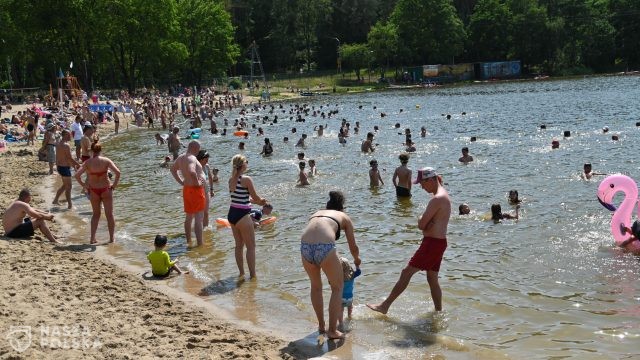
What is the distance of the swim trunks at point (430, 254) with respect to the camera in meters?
7.75

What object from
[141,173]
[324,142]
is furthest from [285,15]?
[141,173]

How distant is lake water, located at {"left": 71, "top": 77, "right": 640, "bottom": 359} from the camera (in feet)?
25.0

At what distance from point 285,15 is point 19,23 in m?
50.2

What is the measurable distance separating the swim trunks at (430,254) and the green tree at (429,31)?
92.3 meters

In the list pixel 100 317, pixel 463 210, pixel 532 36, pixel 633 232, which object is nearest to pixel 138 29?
pixel 463 210

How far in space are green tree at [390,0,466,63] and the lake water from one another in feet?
244

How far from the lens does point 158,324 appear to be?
774 cm

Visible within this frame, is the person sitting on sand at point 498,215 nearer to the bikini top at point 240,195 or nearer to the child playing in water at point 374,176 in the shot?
the child playing in water at point 374,176

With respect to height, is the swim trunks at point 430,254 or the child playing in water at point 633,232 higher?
the swim trunks at point 430,254

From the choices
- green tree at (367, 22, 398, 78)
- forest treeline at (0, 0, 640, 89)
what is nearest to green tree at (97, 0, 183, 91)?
forest treeline at (0, 0, 640, 89)

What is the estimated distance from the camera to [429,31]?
9844cm

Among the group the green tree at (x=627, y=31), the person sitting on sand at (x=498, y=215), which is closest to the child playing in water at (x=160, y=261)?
the person sitting on sand at (x=498, y=215)

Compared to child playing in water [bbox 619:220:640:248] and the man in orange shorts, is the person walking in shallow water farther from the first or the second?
child playing in water [bbox 619:220:640:248]

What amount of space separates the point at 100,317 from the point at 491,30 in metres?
98.9
